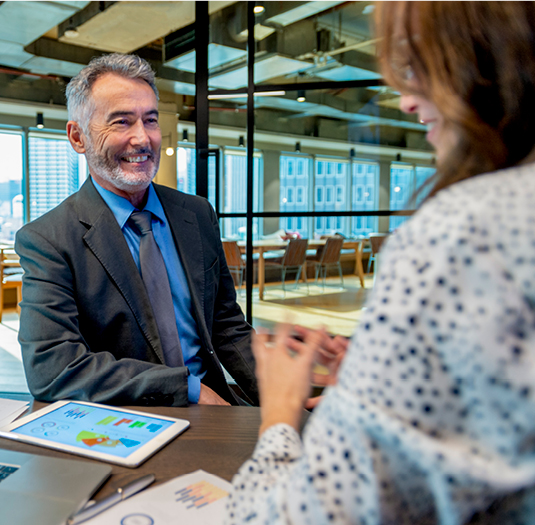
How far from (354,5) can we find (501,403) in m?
2.83

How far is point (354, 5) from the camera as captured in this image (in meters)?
2.65

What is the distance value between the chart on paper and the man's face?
1.01m

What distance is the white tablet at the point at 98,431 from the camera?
0.79 metres

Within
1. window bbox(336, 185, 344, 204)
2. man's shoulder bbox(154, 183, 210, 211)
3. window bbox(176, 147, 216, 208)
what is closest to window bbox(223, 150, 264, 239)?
window bbox(336, 185, 344, 204)

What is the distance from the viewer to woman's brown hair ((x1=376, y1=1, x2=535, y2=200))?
41 centimetres

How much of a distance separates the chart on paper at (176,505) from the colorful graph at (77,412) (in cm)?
31

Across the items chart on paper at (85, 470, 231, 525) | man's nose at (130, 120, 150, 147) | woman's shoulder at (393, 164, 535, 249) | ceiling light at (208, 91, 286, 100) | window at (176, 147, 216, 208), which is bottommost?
chart on paper at (85, 470, 231, 525)

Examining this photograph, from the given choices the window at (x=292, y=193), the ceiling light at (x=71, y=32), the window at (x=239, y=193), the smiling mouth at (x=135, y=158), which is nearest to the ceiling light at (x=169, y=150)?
the ceiling light at (x=71, y=32)

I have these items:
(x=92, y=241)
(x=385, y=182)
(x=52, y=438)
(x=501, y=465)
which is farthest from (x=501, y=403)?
Answer: (x=385, y=182)

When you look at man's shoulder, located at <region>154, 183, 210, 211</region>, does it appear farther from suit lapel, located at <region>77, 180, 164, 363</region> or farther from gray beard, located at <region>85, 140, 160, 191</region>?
suit lapel, located at <region>77, 180, 164, 363</region>

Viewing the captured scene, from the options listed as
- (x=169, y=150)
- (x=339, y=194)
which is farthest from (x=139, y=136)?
(x=169, y=150)

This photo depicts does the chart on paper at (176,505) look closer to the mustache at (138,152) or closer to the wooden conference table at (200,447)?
the wooden conference table at (200,447)

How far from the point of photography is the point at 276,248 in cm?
307

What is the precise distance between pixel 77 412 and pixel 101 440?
145mm
